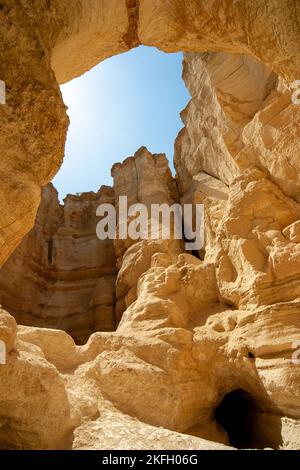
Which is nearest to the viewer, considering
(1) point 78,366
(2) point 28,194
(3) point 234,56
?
(2) point 28,194

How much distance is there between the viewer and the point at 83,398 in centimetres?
511

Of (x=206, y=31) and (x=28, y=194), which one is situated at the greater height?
(x=206, y=31)

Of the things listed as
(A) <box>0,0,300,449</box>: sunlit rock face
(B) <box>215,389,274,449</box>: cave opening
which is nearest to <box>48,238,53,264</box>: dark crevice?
(A) <box>0,0,300,449</box>: sunlit rock face

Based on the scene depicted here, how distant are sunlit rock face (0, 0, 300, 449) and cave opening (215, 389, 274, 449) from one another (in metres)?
0.04

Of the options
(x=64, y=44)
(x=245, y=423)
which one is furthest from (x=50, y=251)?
(x=64, y=44)

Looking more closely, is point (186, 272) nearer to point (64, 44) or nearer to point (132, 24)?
point (132, 24)

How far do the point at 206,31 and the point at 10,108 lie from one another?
329 cm

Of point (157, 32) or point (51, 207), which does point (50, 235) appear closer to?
point (51, 207)

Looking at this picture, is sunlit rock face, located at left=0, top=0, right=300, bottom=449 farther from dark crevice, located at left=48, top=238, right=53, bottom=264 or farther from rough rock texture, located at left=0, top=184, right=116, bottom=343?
dark crevice, located at left=48, top=238, right=53, bottom=264

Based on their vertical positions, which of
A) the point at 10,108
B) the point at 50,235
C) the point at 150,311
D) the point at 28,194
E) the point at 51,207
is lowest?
the point at 150,311

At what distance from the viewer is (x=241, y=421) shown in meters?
7.16

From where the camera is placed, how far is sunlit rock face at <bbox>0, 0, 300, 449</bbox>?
3363mm

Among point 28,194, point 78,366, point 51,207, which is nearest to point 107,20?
point 28,194

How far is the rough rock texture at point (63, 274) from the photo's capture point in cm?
1436
